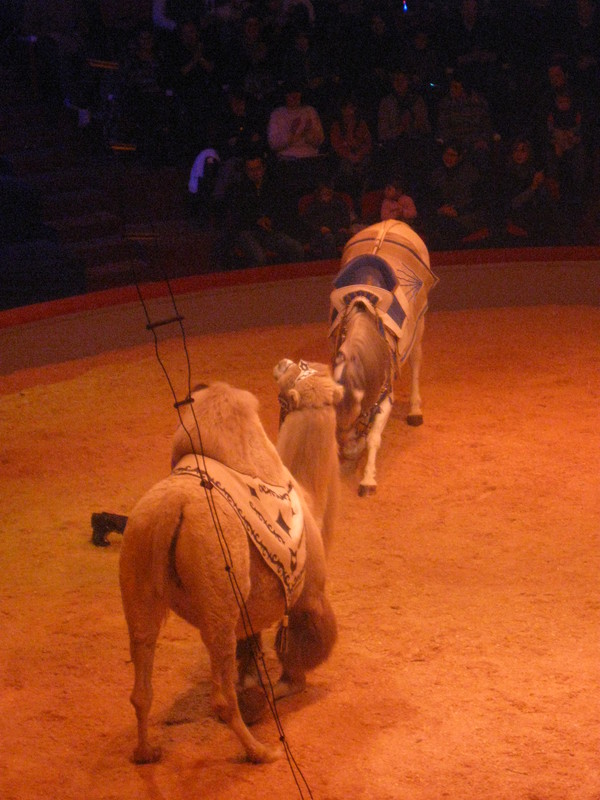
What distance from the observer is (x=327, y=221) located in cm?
1075

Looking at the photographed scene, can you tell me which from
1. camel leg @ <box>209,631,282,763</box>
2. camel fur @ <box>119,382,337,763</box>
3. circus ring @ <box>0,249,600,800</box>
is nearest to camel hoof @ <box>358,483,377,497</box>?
circus ring @ <box>0,249,600,800</box>

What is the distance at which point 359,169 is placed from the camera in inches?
443

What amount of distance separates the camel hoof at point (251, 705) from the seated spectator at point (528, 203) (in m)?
8.73

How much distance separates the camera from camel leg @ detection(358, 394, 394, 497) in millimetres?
5836

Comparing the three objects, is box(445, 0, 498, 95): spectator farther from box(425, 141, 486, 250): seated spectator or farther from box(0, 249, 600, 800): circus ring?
box(0, 249, 600, 800): circus ring

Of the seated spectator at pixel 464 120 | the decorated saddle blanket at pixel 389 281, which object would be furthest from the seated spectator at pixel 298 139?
the decorated saddle blanket at pixel 389 281

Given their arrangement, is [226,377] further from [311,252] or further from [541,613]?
[541,613]

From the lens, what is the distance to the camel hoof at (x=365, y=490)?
5.81 meters

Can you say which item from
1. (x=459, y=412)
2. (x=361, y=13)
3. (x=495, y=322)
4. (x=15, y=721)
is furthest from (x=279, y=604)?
(x=361, y=13)

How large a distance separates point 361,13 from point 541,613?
9.96 m

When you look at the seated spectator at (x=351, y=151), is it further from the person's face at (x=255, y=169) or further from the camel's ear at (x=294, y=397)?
the camel's ear at (x=294, y=397)

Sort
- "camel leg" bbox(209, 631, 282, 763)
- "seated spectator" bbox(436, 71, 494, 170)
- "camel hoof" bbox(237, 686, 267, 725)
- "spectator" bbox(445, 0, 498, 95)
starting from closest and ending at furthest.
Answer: "camel leg" bbox(209, 631, 282, 763)
"camel hoof" bbox(237, 686, 267, 725)
"seated spectator" bbox(436, 71, 494, 170)
"spectator" bbox(445, 0, 498, 95)

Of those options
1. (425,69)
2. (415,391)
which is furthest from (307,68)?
(415,391)

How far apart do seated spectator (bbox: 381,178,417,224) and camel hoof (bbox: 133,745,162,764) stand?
8.12 m
